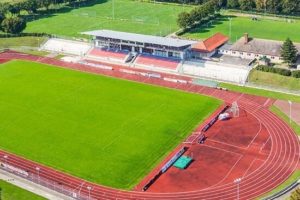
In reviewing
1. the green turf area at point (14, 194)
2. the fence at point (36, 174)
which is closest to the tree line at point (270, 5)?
the fence at point (36, 174)

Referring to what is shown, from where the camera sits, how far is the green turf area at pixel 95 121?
63906 mm

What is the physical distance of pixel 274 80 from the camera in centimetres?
8731

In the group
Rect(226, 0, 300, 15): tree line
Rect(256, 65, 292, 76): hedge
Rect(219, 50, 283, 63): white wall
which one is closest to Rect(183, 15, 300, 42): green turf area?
Rect(226, 0, 300, 15): tree line

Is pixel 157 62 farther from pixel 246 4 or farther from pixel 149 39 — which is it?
pixel 246 4

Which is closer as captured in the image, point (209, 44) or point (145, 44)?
point (209, 44)

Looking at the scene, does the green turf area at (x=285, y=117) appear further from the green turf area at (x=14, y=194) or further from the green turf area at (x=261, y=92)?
the green turf area at (x=14, y=194)

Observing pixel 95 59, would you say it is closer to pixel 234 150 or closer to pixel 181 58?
pixel 181 58

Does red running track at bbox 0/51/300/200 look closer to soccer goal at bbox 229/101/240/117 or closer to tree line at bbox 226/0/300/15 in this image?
soccer goal at bbox 229/101/240/117

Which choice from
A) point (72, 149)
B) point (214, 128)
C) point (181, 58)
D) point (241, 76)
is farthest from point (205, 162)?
point (181, 58)

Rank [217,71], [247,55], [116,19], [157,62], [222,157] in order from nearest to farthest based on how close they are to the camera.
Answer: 1. [222,157]
2. [217,71]
3. [247,55]
4. [157,62]
5. [116,19]

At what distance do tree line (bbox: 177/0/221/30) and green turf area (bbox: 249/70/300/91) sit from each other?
30950 millimetres

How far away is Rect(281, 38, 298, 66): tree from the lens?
294ft

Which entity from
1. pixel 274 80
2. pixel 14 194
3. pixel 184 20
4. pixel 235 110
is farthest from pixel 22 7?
pixel 14 194

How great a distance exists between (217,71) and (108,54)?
25.1 meters
